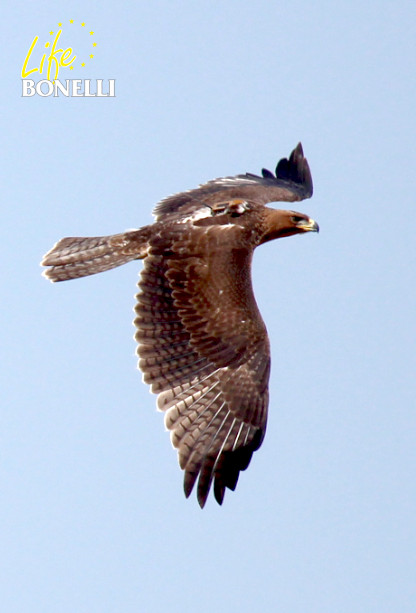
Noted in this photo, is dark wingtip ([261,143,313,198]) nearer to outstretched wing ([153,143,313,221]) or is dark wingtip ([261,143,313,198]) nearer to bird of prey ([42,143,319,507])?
outstretched wing ([153,143,313,221])

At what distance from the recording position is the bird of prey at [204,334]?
11.8 m

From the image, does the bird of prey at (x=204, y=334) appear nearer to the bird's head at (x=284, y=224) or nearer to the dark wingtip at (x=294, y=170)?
the bird's head at (x=284, y=224)

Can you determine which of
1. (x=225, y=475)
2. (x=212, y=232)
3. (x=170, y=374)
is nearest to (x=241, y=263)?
(x=212, y=232)

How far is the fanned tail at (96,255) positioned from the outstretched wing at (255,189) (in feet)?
1.44

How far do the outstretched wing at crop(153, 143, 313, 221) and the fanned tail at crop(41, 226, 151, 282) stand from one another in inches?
17.3

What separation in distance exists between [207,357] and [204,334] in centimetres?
22

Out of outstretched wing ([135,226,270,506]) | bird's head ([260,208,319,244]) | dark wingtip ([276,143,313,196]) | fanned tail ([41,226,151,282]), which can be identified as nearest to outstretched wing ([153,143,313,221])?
dark wingtip ([276,143,313,196])

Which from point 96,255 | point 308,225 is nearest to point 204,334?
point 96,255

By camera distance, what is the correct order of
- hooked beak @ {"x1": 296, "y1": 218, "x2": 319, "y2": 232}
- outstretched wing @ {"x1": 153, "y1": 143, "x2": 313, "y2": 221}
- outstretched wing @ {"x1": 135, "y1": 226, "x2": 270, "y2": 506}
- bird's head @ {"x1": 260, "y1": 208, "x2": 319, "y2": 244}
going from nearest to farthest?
1. outstretched wing @ {"x1": 135, "y1": 226, "x2": 270, "y2": 506}
2. bird's head @ {"x1": 260, "y1": 208, "x2": 319, "y2": 244}
3. hooked beak @ {"x1": 296, "y1": 218, "x2": 319, "y2": 232}
4. outstretched wing @ {"x1": 153, "y1": 143, "x2": 313, "y2": 221}

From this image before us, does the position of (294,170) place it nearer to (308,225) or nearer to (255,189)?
(255,189)

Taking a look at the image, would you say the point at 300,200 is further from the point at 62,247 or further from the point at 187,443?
the point at 187,443

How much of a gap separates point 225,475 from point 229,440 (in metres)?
0.34

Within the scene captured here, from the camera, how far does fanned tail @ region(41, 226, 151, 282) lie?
42.7 ft

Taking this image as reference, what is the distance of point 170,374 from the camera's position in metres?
12.0
